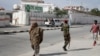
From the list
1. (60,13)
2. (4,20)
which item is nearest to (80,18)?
(60,13)

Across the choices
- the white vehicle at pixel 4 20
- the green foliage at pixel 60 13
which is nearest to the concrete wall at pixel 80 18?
the green foliage at pixel 60 13

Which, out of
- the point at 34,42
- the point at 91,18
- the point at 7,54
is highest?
the point at 34,42

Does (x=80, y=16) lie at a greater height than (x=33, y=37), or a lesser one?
lesser

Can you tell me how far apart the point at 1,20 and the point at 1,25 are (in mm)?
917

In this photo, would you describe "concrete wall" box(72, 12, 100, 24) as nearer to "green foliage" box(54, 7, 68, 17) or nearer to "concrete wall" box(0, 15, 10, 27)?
"green foliage" box(54, 7, 68, 17)

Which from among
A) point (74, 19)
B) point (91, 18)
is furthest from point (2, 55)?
point (91, 18)

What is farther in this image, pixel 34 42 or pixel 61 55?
pixel 61 55

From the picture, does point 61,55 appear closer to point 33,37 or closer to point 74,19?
point 33,37

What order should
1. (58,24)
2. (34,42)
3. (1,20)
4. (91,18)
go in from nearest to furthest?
(34,42) < (1,20) < (58,24) < (91,18)

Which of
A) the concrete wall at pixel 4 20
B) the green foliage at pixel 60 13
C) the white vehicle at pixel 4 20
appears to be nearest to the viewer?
the white vehicle at pixel 4 20

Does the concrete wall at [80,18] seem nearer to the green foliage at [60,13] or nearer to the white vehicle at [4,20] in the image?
the green foliage at [60,13]

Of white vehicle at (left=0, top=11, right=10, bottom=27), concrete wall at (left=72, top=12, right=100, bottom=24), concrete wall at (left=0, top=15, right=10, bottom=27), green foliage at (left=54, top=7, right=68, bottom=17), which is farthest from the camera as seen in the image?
concrete wall at (left=72, top=12, right=100, bottom=24)

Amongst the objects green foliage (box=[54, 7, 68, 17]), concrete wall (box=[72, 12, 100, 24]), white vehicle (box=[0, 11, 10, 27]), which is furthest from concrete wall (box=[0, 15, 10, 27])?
concrete wall (box=[72, 12, 100, 24])

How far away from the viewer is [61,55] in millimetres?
12688
